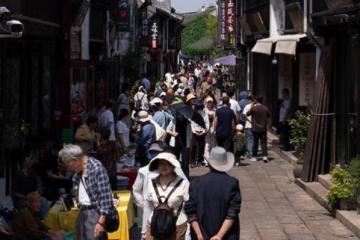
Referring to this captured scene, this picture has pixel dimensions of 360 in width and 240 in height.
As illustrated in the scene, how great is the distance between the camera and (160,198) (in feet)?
29.3

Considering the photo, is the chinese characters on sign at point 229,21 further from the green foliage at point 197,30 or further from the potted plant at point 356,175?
the green foliage at point 197,30

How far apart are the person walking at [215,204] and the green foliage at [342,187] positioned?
18.9 ft

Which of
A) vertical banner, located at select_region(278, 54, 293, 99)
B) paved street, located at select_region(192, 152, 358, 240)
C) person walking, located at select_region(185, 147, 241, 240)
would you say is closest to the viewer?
person walking, located at select_region(185, 147, 241, 240)

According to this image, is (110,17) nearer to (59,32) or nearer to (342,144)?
(59,32)

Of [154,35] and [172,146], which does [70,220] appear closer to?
[172,146]

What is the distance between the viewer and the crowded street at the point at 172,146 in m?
8.89

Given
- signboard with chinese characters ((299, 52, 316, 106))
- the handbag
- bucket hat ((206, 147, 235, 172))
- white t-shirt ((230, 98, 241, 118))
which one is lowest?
the handbag

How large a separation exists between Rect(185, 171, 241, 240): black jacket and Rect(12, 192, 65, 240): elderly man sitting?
279 cm

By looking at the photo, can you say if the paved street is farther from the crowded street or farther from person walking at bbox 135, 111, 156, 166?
person walking at bbox 135, 111, 156, 166

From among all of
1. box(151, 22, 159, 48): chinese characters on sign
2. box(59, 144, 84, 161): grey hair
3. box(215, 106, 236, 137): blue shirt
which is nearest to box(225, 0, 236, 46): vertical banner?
box(151, 22, 159, 48): chinese characters on sign

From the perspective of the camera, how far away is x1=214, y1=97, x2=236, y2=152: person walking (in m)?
20.7

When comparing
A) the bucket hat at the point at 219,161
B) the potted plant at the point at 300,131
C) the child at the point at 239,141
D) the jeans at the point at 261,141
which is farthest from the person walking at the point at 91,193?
the jeans at the point at 261,141

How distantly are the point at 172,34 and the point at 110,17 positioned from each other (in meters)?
43.9

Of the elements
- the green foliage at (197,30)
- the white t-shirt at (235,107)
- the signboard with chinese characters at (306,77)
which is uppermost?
the green foliage at (197,30)
